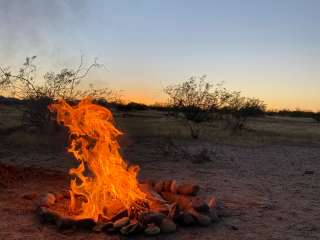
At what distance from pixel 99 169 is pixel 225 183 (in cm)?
421

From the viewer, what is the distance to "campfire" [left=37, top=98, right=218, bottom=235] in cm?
779

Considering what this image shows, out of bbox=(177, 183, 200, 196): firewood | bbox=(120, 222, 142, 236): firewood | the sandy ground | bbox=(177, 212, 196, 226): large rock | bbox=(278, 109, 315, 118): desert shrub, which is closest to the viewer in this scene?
bbox=(120, 222, 142, 236): firewood

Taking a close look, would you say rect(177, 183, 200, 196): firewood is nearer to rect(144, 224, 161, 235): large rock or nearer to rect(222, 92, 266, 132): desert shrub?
rect(144, 224, 161, 235): large rock

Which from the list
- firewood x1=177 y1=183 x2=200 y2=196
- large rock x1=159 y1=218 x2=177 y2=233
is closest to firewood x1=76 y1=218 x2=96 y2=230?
large rock x1=159 y1=218 x2=177 y2=233

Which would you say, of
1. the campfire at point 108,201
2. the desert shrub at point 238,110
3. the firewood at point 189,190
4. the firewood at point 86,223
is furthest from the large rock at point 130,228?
the desert shrub at point 238,110

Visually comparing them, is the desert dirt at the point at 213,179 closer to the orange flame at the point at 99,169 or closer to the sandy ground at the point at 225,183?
the sandy ground at the point at 225,183

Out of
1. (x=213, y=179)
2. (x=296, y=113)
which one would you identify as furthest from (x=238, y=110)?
(x=296, y=113)

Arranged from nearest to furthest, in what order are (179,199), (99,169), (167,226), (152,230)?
(152,230) → (167,226) → (99,169) → (179,199)

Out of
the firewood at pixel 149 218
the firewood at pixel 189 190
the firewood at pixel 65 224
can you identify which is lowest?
the firewood at pixel 65 224

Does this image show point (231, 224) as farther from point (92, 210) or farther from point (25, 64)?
point (25, 64)

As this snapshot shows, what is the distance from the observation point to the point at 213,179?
12.5m

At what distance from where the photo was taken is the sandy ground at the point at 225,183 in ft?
26.2

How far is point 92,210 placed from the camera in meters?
8.10

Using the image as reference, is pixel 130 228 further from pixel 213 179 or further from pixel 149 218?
pixel 213 179
